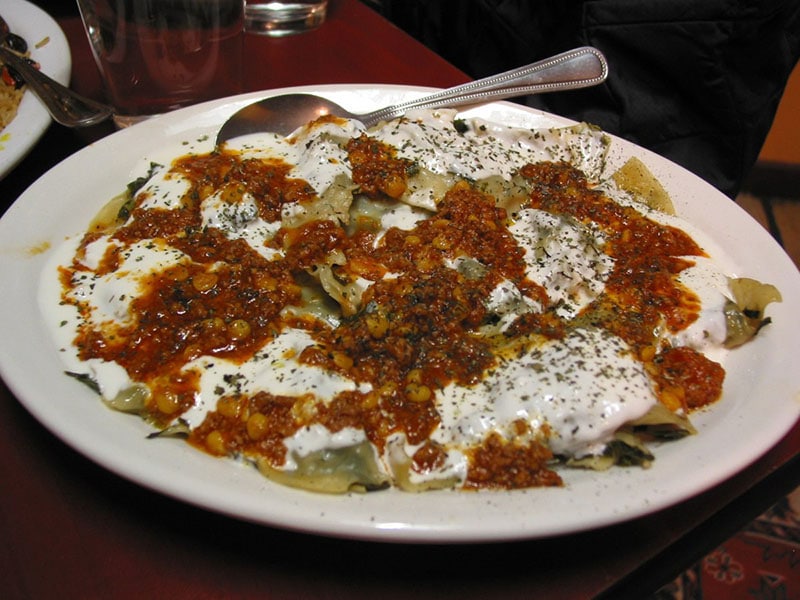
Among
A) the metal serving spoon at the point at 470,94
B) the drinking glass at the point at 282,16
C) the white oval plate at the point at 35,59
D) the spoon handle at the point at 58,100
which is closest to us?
the white oval plate at the point at 35,59

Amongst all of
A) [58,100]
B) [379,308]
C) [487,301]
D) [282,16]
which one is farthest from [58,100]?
[487,301]

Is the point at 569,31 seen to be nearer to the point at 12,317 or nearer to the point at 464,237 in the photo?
the point at 464,237

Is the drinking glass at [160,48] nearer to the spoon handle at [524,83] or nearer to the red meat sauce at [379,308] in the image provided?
the red meat sauce at [379,308]

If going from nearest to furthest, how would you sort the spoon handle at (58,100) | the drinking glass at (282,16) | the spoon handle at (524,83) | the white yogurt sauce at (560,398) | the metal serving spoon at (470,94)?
the white yogurt sauce at (560,398)
the spoon handle at (58,100)
the metal serving spoon at (470,94)
the spoon handle at (524,83)
the drinking glass at (282,16)

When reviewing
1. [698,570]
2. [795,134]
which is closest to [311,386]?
[698,570]

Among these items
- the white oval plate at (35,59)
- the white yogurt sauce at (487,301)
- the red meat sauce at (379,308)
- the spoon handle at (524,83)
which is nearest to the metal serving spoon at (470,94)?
the spoon handle at (524,83)

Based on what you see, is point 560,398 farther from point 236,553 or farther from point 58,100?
point 58,100

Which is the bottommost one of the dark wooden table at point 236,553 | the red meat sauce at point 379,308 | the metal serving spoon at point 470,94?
the dark wooden table at point 236,553

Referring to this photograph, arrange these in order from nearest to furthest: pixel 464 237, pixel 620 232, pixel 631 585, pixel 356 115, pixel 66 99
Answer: pixel 631 585, pixel 464 237, pixel 620 232, pixel 66 99, pixel 356 115
